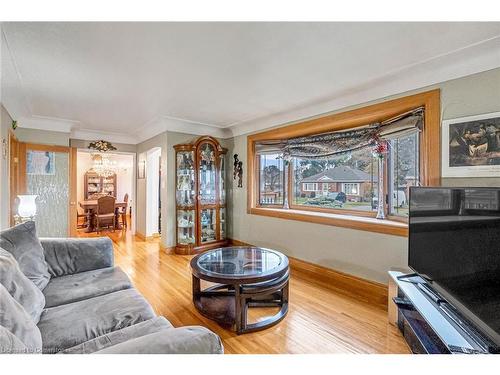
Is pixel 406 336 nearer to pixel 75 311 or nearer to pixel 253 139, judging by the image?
pixel 75 311

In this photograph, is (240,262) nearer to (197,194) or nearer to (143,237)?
(197,194)

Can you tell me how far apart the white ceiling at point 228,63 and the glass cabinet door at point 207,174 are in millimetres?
1018

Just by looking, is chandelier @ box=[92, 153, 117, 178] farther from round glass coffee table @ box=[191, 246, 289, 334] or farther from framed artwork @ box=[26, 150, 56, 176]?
round glass coffee table @ box=[191, 246, 289, 334]

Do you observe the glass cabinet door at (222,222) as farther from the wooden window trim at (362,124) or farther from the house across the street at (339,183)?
the house across the street at (339,183)

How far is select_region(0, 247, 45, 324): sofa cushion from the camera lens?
4.20ft

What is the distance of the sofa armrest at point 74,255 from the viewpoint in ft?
6.67

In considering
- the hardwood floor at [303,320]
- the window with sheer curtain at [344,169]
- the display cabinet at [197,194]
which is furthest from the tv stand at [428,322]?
the display cabinet at [197,194]

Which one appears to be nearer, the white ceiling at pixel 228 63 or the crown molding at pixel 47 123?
the white ceiling at pixel 228 63

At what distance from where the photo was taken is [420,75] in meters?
2.21

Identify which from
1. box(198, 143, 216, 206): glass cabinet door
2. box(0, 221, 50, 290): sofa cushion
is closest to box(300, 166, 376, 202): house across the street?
box(198, 143, 216, 206): glass cabinet door

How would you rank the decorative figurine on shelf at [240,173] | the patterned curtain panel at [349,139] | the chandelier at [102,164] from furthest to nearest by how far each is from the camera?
1. the chandelier at [102,164]
2. the decorative figurine on shelf at [240,173]
3. the patterned curtain panel at [349,139]

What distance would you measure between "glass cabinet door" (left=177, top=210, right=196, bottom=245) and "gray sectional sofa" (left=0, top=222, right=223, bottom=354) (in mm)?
1908

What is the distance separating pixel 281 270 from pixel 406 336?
1.02 m

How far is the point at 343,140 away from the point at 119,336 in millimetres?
3008
